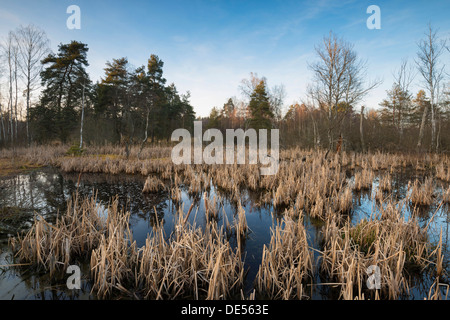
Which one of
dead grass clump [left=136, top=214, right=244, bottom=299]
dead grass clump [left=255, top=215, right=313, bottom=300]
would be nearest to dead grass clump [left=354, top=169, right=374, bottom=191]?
dead grass clump [left=255, top=215, right=313, bottom=300]

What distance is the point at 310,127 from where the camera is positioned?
58.5ft

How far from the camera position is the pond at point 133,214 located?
7.76 feet

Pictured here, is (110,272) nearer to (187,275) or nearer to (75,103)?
(187,275)

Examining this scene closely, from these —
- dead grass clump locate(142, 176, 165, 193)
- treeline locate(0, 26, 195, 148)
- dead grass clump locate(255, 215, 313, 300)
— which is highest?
treeline locate(0, 26, 195, 148)

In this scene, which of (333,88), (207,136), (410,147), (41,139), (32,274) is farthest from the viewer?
(207,136)

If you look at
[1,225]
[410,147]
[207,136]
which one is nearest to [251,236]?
[1,225]

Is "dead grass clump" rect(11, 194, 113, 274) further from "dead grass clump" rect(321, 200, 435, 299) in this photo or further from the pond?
"dead grass clump" rect(321, 200, 435, 299)

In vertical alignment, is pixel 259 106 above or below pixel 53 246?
above

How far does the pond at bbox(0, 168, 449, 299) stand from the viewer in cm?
237

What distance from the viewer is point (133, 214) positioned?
4965 millimetres

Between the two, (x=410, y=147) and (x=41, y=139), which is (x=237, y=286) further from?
(x=41, y=139)

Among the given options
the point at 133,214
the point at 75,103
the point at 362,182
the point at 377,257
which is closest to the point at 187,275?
the point at 377,257
